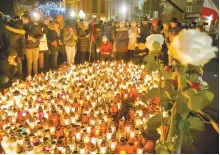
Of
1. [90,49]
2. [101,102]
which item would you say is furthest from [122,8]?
[101,102]

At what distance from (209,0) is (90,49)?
631 centimetres

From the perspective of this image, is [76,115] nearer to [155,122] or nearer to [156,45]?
[155,122]

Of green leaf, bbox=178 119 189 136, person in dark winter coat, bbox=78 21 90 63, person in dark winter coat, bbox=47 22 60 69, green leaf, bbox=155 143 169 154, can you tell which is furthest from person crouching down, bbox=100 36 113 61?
green leaf, bbox=178 119 189 136

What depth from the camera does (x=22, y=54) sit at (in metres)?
7.80

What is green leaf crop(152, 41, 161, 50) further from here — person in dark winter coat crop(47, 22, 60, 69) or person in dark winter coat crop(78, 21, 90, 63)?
person in dark winter coat crop(78, 21, 90, 63)

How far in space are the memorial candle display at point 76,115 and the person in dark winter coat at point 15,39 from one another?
117 centimetres

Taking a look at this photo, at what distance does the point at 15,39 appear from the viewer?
24.5 ft

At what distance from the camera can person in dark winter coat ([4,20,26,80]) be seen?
729 centimetres

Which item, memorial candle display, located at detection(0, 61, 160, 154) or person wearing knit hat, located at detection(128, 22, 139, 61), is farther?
person wearing knit hat, located at detection(128, 22, 139, 61)

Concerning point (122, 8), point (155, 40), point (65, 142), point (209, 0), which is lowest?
point (65, 142)

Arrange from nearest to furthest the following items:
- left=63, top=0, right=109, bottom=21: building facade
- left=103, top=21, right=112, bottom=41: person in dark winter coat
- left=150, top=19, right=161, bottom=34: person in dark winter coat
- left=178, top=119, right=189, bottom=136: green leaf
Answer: left=178, top=119, right=189, bottom=136: green leaf < left=150, top=19, right=161, bottom=34: person in dark winter coat < left=103, top=21, right=112, bottom=41: person in dark winter coat < left=63, top=0, right=109, bottom=21: building facade

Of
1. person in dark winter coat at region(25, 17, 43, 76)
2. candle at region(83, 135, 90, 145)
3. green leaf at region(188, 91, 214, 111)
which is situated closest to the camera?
green leaf at region(188, 91, 214, 111)

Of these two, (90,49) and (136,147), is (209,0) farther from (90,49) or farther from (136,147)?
(90,49)

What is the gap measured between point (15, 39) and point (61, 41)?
2.19 metres
